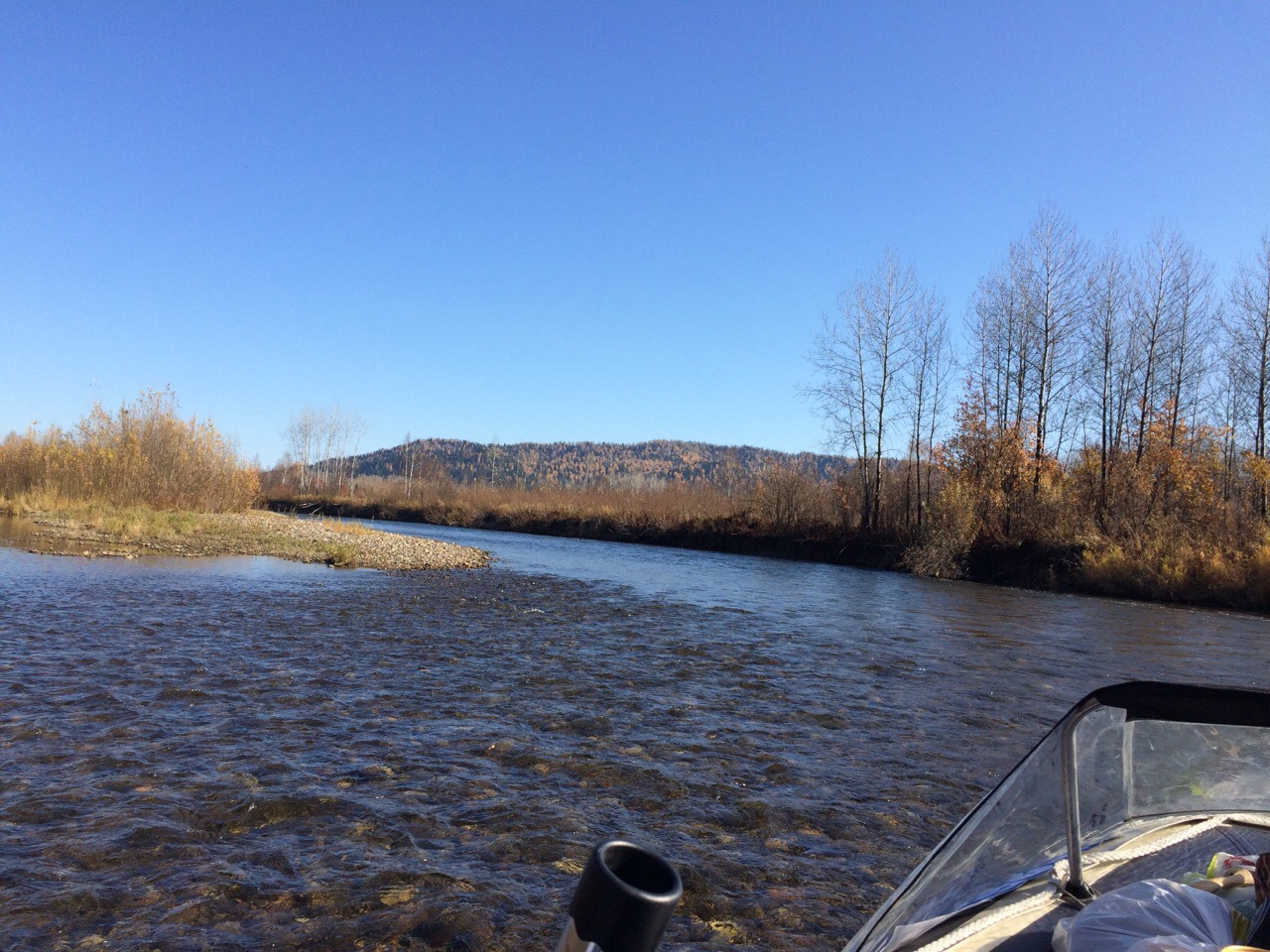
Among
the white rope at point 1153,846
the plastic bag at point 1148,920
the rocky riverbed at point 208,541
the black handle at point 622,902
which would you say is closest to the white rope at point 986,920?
the white rope at point 1153,846

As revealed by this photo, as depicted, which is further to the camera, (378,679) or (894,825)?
(378,679)

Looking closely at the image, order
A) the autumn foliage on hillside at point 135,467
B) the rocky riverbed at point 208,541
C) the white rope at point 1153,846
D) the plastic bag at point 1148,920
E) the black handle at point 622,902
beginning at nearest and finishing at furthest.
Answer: the black handle at point 622,902
the plastic bag at point 1148,920
the white rope at point 1153,846
the rocky riverbed at point 208,541
the autumn foliage on hillside at point 135,467

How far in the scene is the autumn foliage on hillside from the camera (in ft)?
84.8

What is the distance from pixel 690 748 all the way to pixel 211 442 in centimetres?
2737

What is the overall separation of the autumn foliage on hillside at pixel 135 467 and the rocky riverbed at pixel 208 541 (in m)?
1.46

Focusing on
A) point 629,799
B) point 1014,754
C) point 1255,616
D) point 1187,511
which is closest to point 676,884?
point 629,799

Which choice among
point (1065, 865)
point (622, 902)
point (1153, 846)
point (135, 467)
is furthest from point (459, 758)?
point (135, 467)

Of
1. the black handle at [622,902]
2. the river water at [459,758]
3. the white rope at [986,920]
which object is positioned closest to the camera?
the black handle at [622,902]

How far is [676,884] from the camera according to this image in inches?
37.4

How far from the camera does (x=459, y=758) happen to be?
6.14 meters

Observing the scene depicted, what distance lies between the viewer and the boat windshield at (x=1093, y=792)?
247 centimetres

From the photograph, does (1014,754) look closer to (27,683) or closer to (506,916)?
(506,916)

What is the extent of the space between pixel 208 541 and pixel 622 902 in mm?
23519

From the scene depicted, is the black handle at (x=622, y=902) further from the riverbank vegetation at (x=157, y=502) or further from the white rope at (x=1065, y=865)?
the riverbank vegetation at (x=157, y=502)
